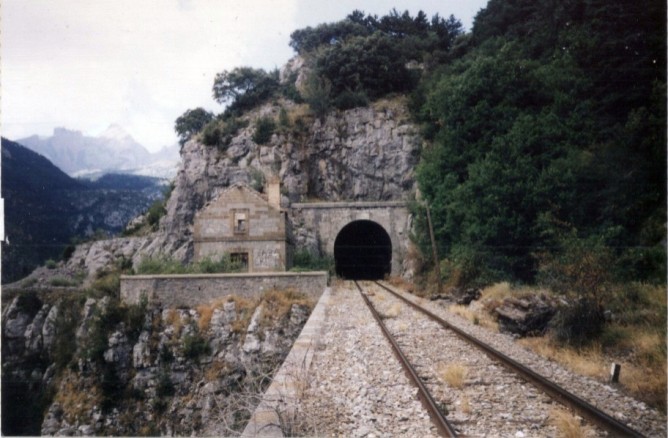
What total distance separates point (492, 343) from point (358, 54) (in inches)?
1253

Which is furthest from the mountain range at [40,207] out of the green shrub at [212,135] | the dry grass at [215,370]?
the green shrub at [212,135]

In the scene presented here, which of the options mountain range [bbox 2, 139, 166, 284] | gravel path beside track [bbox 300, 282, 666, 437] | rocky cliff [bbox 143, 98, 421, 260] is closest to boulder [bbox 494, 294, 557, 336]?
gravel path beside track [bbox 300, 282, 666, 437]

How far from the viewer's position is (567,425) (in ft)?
14.6

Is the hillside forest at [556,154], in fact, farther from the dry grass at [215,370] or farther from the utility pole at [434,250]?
the dry grass at [215,370]

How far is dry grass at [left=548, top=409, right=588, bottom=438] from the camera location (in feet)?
14.1

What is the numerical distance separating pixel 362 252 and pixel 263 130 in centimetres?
1220

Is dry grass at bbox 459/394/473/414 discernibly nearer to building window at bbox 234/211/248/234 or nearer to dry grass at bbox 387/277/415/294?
dry grass at bbox 387/277/415/294

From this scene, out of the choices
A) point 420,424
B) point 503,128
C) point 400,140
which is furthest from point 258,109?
Answer: point 420,424

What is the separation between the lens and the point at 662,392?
216 inches

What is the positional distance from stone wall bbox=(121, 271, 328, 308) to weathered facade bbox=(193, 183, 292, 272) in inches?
159

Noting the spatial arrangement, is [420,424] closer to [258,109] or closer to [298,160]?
[298,160]

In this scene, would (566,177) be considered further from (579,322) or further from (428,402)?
(428,402)

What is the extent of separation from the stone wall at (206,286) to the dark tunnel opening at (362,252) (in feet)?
40.4

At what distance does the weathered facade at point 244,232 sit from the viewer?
23.4 metres
